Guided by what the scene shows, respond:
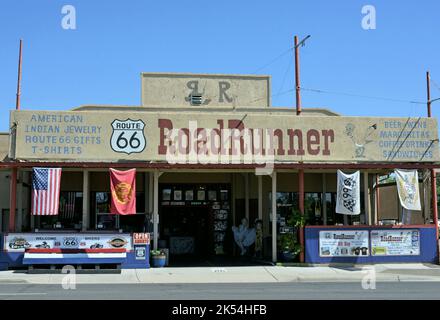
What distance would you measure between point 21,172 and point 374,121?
1391 cm

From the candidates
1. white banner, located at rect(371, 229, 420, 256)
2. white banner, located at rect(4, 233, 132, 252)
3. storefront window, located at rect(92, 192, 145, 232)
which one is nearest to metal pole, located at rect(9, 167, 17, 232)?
white banner, located at rect(4, 233, 132, 252)

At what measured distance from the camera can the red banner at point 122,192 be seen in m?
18.5

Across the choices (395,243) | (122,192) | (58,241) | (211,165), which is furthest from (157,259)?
(395,243)

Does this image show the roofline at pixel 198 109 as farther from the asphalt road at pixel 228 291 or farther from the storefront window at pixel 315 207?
the asphalt road at pixel 228 291

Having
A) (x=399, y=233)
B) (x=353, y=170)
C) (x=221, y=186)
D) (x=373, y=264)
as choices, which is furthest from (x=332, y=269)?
(x=221, y=186)

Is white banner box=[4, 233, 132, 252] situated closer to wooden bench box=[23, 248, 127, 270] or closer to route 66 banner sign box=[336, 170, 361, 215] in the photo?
wooden bench box=[23, 248, 127, 270]

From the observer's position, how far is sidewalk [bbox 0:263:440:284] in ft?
53.3

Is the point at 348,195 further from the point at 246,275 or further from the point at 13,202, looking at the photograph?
the point at 13,202

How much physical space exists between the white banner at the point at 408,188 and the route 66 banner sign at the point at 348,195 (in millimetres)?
1626

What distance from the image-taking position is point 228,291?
1319 cm

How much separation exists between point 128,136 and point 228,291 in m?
8.30

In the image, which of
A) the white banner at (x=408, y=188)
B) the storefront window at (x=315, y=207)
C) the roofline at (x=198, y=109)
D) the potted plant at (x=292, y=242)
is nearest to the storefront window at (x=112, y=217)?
the roofline at (x=198, y=109)

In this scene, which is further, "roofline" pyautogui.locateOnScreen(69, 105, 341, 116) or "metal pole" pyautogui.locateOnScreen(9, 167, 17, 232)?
"roofline" pyautogui.locateOnScreen(69, 105, 341, 116)

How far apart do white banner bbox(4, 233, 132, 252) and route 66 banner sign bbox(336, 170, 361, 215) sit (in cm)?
750
